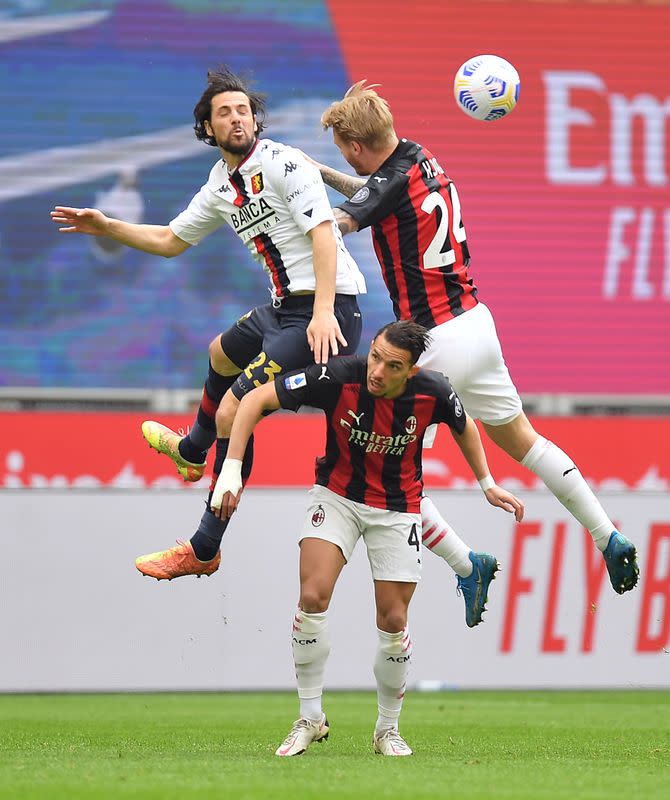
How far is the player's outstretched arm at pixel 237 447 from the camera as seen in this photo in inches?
239

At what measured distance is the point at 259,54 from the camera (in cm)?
1423

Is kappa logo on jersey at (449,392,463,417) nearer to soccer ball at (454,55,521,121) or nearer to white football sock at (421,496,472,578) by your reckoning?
white football sock at (421,496,472,578)

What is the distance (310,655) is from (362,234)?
801cm

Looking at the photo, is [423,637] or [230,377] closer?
[230,377]

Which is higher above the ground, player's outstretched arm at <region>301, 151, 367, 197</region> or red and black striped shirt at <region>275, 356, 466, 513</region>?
player's outstretched arm at <region>301, 151, 367, 197</region>

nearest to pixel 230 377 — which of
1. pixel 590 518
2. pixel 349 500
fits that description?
pixel 349 500

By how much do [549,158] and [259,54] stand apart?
2.98m

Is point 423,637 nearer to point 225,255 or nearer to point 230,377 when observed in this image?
point 230,377

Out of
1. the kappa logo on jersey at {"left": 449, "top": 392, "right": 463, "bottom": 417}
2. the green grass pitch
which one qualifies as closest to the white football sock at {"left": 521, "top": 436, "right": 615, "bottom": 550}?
the kappa logo on jersey at {"left": 449, "top": 392, "right": 463, "bottom": 417}

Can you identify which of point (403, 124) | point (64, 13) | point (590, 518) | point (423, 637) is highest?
point (64, 13)

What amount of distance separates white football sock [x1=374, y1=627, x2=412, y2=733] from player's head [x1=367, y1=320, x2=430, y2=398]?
1100 millimetres

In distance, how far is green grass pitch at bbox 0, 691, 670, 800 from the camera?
5.17 metres

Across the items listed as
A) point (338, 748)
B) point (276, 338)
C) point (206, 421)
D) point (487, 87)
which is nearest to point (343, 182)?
point (487, 87)

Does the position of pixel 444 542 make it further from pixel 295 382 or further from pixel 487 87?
pixel 487 87
